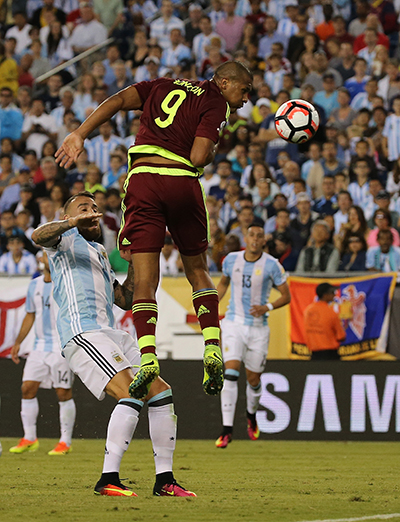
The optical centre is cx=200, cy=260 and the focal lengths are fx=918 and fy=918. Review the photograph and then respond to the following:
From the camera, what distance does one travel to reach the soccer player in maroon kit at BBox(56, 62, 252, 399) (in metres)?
6.16

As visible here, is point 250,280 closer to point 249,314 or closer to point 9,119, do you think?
point 249,314

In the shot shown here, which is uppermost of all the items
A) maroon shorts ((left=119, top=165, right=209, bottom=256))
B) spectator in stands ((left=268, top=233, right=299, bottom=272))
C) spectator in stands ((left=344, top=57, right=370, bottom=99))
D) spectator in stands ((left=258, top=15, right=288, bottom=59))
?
spectator in stands ((left=258, top=15, right=288, bottom=59))

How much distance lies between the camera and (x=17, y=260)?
14.7 m

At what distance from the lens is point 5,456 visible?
10219mm

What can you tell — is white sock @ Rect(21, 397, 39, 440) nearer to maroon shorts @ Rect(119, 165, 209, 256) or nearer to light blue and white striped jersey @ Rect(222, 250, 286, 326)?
light blue and white striped jersey @ Rect(222, 250, 286, 326)

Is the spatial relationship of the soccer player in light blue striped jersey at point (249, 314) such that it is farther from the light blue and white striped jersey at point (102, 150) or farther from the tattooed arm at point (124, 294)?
the light blue and white striped jersey at point (102, 150)

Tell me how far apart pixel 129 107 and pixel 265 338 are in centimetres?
595

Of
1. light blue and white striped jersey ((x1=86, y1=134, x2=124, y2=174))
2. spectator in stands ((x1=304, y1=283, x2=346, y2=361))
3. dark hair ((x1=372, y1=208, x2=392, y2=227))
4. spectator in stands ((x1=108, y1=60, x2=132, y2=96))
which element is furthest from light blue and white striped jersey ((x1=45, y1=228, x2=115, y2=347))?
spectator in stands ((x1=108, y1=60, x2=132, y2=96))

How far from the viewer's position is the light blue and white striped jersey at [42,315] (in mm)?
Answer: 11172

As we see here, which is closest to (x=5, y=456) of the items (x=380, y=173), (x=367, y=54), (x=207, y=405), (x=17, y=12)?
(x=207, y=405)

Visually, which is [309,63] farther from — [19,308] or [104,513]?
[104,513]

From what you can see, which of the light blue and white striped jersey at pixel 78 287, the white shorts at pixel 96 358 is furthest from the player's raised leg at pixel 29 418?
the white shorts at pixel 96 358

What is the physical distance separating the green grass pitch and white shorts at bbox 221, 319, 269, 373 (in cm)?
107

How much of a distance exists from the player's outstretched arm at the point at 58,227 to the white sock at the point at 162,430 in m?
1.27
